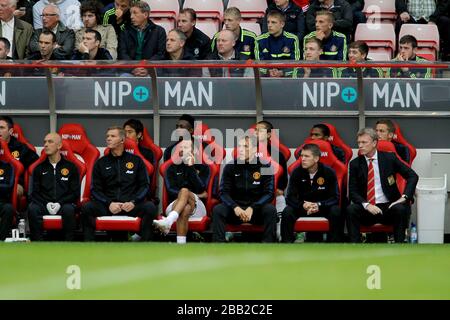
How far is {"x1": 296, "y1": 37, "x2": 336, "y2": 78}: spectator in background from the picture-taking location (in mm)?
15047

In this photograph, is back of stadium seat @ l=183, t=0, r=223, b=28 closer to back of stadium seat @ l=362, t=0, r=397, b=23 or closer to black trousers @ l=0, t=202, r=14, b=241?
back of stadium seat @ l=362, t=0, r=397, b=23

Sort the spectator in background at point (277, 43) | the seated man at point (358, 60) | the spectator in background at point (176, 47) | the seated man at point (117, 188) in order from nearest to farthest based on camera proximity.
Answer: the seated man at point (117, 188) < the seated man at point (358, 60) < the spectator in background at point (176, 47) < the spectator in background at point (277, 43)

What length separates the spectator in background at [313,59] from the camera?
15.0m

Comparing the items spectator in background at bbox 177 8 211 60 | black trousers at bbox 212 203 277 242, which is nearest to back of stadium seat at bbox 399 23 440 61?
spectator in background at bbox 177 8 211 60

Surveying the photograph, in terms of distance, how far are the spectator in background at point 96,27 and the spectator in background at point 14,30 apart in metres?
0.62

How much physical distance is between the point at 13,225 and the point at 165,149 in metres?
1.74

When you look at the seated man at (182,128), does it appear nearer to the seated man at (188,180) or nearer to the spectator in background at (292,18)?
the seated man at (188,180)

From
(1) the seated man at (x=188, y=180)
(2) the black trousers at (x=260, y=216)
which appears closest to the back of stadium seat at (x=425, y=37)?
(1) the seated man at (x=188, y=180)

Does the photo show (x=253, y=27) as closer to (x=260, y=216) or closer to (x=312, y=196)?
(x=312, y=196)

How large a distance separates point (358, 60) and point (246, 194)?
6.89 feet

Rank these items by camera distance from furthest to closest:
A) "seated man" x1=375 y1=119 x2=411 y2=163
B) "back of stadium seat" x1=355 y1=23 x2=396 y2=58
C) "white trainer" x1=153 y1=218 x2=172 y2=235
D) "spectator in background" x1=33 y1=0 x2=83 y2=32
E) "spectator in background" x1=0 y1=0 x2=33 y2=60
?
"back of stadium seat" x1=355 y1=23 x2=396 y2=58
"spectator in background" x1=33 y1=0 x2=83 y2=32
"spectator in background" x1=0 y1=0 x2=33 y2=60
"seated man" x1=375 y1=119 x2=411 y2=163
"white trainer" x1=153 y1=218 x2=172 y2=235

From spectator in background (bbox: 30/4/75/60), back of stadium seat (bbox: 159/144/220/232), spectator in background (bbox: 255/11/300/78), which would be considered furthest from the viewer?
spectator in background (bbox: 30/4/75/60)

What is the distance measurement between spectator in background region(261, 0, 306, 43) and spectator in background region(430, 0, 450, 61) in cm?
188

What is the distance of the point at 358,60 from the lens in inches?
601
